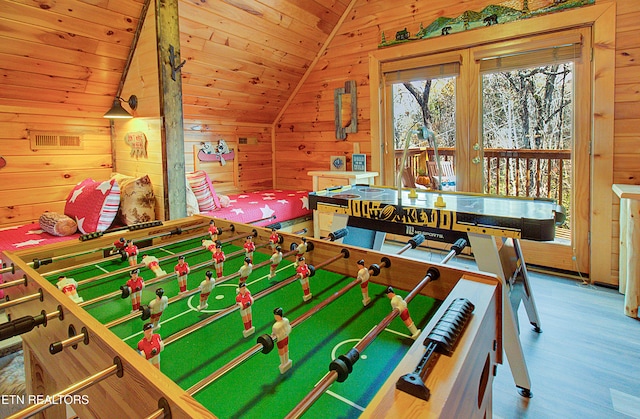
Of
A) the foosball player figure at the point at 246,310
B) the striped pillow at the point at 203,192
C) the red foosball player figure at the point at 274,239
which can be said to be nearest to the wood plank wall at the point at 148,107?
the striped pillow at the point at 203,192

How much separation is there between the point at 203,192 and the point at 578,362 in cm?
319

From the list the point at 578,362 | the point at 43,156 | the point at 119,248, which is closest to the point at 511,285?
the point at 578,362

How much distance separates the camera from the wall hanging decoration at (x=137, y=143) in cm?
316

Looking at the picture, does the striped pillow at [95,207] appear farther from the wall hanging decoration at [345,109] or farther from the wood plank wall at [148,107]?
the wall hanging decoration at [345,109]

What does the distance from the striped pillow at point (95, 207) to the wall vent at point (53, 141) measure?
2.14 feet

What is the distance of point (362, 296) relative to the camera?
1.12 m

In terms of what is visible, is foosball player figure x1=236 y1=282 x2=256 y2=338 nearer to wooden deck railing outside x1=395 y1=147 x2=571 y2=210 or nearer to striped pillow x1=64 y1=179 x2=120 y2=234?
striped pillow x1=64 y1=179 x2=120 y2=234

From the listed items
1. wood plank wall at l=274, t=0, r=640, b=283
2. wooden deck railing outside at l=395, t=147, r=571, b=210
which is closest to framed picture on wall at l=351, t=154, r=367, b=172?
wood plank wall at l=274, t=0, r=640, b=283

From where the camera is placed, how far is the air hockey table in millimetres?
1714

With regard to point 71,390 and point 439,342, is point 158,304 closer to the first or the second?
point 71,390

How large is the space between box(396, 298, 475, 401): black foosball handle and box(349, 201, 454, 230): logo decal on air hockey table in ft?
3.66

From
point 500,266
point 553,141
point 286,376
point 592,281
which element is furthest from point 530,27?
point 286,376

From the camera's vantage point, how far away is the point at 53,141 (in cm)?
324

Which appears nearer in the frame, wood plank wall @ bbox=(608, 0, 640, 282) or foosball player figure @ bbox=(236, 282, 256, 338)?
foosball player figure @ bbox=(236, 282, 256, 338)
